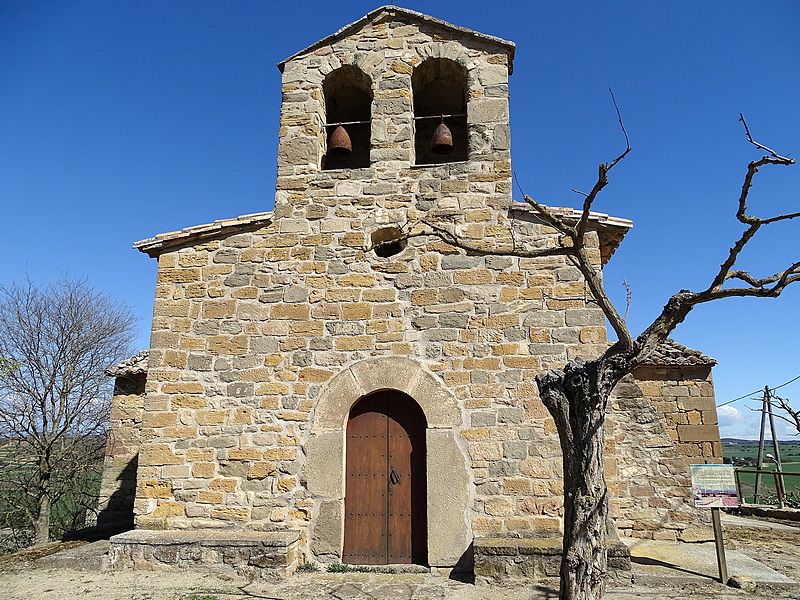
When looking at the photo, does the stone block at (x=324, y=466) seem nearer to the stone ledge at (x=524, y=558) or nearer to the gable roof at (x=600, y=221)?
the stone ledge at (x=524, y=558)

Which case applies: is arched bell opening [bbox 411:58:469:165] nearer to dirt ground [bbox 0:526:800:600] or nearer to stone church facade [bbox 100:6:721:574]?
stone church facade [bbox 100:6:721:574]

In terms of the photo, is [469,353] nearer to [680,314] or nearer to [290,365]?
[290,365]

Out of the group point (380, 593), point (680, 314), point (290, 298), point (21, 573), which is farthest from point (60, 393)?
point (680, 314)

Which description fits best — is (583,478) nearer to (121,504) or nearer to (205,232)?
(205,232)

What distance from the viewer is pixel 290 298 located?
6.51 m

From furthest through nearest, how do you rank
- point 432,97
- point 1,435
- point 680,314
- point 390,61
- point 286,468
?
point 1,435, point 432,97, point 390,61, point 286,468, point 680,314

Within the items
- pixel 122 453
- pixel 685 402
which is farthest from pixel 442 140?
pixel 122 453

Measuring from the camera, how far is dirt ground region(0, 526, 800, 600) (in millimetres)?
4824

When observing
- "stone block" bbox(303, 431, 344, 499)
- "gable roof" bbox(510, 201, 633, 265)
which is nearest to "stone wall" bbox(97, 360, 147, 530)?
"stone block" bbox(303, 431, 344, 499)

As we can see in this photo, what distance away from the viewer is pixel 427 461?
5.84 meters

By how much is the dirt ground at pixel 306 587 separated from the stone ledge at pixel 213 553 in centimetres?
10

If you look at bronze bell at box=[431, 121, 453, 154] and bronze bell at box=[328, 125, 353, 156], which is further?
bronze bell at box=[328, 125, 353, 156]

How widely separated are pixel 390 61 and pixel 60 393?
843 cm

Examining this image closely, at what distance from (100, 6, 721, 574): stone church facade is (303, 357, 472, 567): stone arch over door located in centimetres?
2
